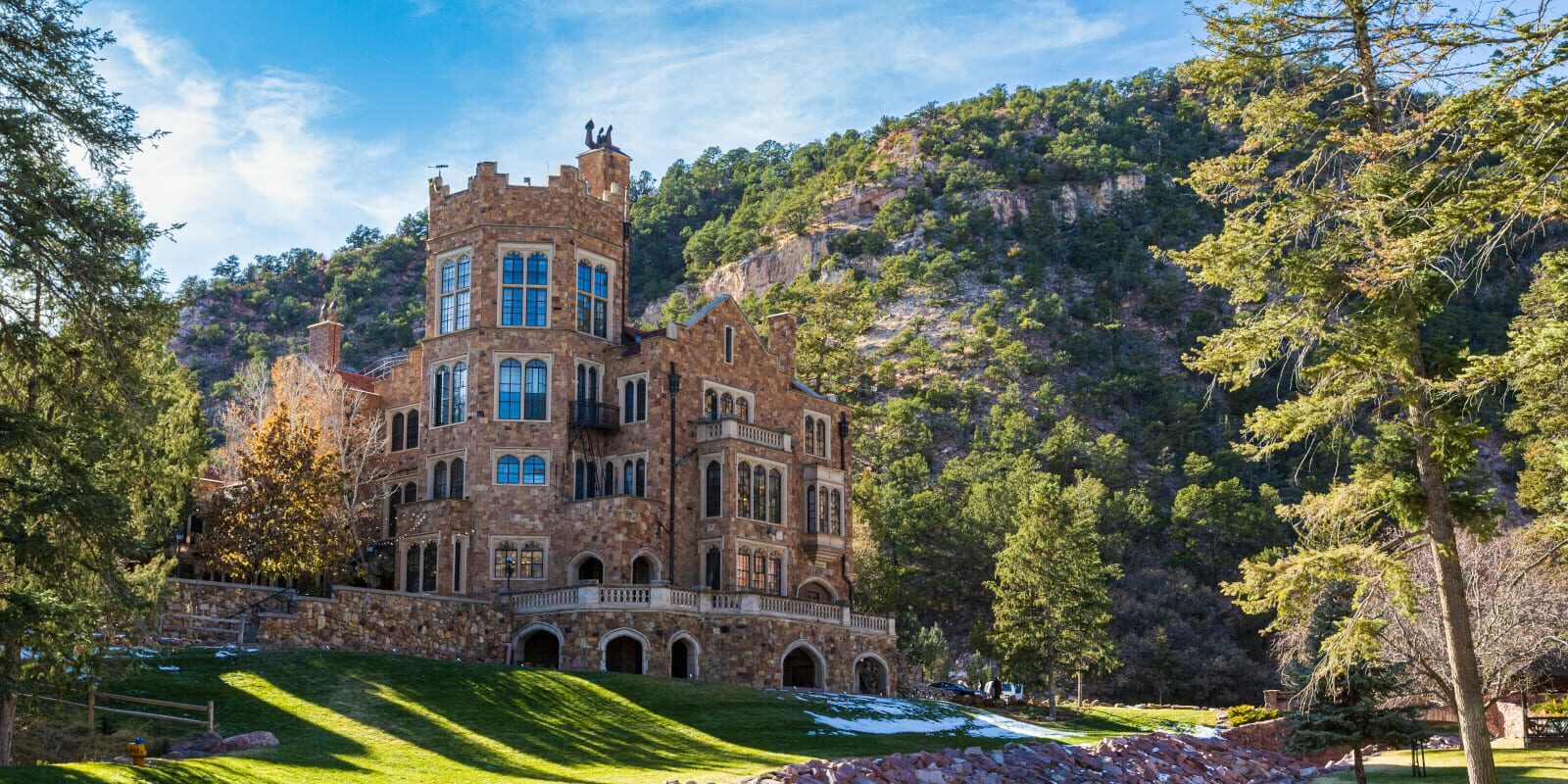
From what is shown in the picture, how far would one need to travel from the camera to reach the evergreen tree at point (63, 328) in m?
18.4

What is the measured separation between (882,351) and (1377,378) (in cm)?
9814

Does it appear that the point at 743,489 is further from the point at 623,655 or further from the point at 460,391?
the point at 460,391

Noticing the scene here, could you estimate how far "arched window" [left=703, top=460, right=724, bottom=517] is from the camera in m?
46.1

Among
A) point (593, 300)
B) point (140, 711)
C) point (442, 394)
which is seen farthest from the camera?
point (593, 300)

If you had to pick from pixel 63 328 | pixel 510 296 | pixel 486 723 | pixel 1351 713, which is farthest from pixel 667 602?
pixel 63 328

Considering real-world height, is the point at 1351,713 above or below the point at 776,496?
below

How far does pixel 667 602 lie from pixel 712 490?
599cm

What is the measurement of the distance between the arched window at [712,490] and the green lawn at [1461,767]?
1928 centimetres

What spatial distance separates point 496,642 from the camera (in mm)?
41906

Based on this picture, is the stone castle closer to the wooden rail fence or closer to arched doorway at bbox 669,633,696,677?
arched doorway at bbox 669,633,696,677

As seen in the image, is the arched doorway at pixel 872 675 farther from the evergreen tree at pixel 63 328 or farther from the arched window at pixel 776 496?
the evergreen tree at pixel 63 328

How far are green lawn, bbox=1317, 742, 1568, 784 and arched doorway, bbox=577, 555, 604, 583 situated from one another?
839 inches

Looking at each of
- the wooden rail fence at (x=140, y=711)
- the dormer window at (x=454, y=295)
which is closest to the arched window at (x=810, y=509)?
the dormer window at (x=454, y=295)

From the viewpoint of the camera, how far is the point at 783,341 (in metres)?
51.7
